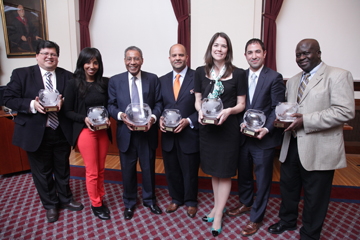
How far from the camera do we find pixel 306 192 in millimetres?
1908

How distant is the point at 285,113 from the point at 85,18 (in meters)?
4.88

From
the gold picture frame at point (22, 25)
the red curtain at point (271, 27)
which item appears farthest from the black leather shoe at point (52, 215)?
the red curtain at point (271, 27)

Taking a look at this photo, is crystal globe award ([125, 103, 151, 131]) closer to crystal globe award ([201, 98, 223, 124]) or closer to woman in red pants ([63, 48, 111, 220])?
woman in red pants ([63, 48, 111, 220])

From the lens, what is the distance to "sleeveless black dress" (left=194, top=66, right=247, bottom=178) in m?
1.93

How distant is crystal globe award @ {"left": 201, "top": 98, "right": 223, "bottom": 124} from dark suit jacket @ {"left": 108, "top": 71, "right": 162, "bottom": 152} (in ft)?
1.96

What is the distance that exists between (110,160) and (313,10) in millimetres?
4716

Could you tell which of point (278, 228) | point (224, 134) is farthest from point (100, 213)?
point (278, 228)

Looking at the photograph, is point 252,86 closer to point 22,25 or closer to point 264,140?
point 264,140

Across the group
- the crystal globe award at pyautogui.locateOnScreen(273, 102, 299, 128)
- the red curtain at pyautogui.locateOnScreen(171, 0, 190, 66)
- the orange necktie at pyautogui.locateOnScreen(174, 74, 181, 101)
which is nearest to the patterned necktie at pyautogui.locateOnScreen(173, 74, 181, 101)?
the orange necktie at pyautogui.locateOnScreen(174, 74, 181, 101)

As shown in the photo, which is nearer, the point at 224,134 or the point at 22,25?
the point at 224,134

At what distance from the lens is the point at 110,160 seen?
3.98 metres

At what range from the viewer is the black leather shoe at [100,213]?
91.8 inches

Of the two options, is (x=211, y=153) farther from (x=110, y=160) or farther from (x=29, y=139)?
(x=110, y=160)

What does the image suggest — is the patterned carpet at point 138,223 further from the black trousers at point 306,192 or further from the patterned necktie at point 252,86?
the patterned necktie at point 252,86
